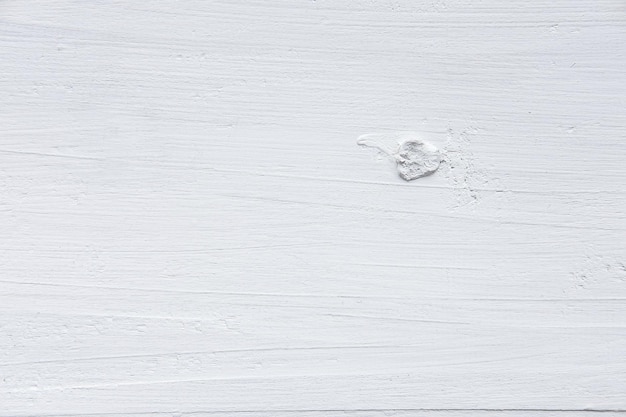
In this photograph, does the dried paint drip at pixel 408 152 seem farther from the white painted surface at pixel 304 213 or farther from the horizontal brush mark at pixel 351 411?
the horizontal brush mark at pixel 351 411

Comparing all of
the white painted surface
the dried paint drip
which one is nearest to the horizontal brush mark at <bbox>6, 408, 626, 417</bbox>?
the white painted surface

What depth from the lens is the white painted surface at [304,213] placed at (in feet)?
1.07

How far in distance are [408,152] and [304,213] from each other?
0.06 metres

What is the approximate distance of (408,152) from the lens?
0.33 metres

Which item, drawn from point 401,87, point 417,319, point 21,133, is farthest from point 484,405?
point 21,133

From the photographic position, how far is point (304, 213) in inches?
13.1

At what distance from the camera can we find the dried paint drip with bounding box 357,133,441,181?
13.1 inches

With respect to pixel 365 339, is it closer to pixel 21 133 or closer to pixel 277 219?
pixel 277 219

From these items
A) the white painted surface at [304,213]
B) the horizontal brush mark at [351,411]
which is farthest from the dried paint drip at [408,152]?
the horizontal brush mark at [351,411]

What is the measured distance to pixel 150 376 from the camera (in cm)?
33

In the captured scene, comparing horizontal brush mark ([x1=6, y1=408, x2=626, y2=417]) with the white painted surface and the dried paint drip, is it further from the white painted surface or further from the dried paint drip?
the dried paint drip

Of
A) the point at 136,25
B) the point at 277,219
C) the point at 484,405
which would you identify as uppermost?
the point at 136,25

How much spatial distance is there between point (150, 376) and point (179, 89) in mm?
150

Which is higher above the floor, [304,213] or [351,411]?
[304,213]
